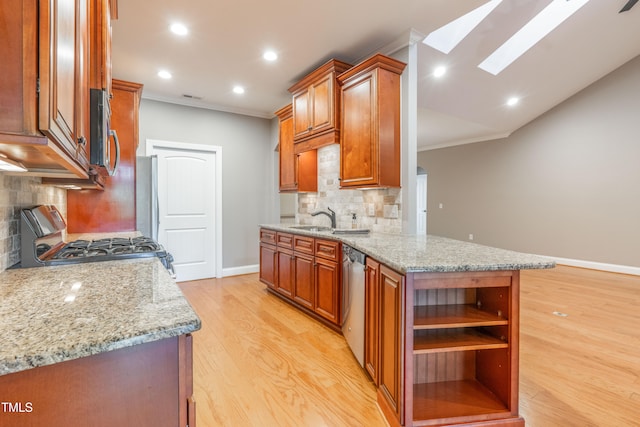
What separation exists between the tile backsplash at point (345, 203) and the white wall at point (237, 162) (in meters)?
1.00

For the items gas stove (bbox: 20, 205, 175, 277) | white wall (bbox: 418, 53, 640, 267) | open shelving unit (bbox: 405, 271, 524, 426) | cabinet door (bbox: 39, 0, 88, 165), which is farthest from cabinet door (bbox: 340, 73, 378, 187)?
white wall (bbox: 418, 53, 640, 267)

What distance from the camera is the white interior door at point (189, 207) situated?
4.45 metres

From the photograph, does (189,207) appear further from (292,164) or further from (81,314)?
(81,314)

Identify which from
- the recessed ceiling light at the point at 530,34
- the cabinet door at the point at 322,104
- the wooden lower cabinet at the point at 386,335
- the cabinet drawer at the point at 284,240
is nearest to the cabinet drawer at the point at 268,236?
the cabinet drawer at the point at 284,240

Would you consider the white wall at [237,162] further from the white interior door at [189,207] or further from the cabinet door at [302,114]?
the cabinet door at [302,114]

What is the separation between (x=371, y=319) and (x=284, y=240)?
180 cm

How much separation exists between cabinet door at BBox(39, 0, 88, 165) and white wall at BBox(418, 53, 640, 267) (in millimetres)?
6958

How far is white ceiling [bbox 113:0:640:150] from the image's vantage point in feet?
8.43

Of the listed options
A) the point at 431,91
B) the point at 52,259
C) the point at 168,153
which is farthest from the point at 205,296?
the point at 431,91

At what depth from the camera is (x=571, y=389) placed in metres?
1.97

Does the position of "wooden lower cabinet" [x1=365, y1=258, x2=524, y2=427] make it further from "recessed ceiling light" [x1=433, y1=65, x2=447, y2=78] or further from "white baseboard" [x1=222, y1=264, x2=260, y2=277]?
"white baseboard" [x1=222, y1=264, x2=260, y2=277]

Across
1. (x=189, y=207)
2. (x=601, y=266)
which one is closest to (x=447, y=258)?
(x=189, y=207)

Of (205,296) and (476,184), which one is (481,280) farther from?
(476,184)

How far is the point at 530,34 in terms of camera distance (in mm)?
4078
